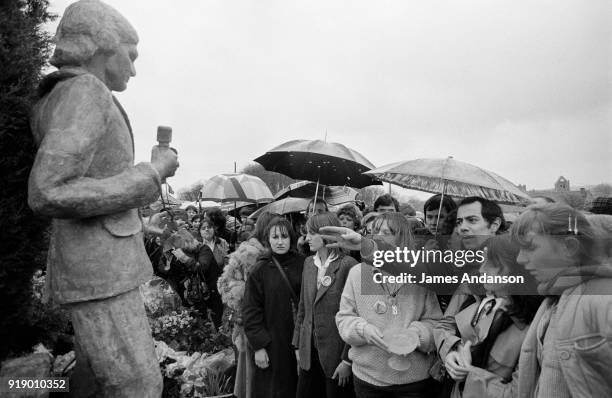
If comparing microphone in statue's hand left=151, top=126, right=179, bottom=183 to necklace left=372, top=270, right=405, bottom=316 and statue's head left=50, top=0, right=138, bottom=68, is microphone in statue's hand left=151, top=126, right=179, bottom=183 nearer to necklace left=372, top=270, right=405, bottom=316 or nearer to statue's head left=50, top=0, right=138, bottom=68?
statue's head left=50, top=0, right=138, bottom=68

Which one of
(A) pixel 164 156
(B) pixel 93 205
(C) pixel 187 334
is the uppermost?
(A) pixel 164 156

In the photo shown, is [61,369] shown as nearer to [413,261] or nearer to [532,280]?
[413,261]

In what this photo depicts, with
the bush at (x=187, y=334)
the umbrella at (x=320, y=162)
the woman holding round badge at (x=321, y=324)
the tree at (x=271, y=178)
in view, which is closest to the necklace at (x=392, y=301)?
the woman holding round badge at (x=321, y=324)

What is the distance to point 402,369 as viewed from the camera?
3.08 meters

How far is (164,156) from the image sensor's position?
2518 millimetres

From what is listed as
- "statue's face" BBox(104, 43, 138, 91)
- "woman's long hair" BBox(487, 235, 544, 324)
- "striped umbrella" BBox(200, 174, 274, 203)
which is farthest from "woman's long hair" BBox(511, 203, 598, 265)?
"striped umbrella" BBox(200, 174, 274, 203)

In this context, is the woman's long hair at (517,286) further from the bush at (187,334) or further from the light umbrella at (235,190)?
the light umbrella at (235,190)

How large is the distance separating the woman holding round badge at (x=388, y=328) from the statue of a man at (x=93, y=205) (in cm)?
142

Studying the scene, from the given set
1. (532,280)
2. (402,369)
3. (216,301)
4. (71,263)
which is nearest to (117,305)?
(71,263)

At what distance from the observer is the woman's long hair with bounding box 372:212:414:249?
337 centimetres

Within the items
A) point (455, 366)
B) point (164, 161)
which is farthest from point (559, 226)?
point (164, 161)

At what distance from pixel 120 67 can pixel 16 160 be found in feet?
2.27

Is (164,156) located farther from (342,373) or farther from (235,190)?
(235,190)

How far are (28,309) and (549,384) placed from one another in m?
2.71
